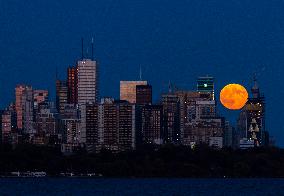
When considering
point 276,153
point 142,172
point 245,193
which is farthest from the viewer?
point 276,153

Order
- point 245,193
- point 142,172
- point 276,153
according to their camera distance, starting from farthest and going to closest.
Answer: point 276,153 < point 142,172 < point 245,193

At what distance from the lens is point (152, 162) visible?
164 m

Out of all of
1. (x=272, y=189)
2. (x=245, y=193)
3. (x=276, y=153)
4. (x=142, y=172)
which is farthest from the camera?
(x=276, y=153)

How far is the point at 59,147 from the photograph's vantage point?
187 metres

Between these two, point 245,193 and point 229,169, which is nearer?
point 245,193

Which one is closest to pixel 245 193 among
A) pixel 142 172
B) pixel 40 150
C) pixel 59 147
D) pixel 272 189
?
pixel 272 189

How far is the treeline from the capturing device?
16188 centimetres

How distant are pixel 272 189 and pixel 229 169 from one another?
1804 inches

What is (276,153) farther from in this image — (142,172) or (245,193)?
(245,193)

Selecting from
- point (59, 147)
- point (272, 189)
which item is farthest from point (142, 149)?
point (272, 189)

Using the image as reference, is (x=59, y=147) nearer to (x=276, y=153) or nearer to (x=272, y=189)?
(x=276, y=153)

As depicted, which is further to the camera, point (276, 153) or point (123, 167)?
point (276, 153)

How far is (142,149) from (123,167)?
69.0 feet

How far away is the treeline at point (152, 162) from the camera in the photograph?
531ft
